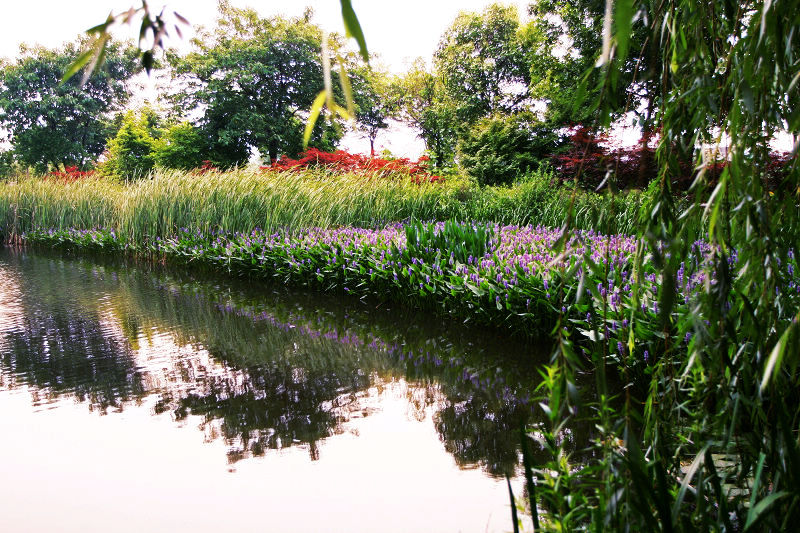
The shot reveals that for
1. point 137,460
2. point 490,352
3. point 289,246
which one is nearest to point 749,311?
point 137,460

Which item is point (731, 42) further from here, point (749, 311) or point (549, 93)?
point (549, 93)

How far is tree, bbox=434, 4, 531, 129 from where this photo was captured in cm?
2133

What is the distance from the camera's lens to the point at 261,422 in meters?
2.87

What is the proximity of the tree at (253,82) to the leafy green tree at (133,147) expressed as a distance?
2.18m

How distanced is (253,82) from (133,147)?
6.19 meters

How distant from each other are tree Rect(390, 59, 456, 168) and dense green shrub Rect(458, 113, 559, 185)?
7.01 metres

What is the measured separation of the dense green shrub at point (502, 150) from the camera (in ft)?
50.9

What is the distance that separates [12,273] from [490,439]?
8.72 meters

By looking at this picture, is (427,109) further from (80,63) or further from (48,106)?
(80,63)

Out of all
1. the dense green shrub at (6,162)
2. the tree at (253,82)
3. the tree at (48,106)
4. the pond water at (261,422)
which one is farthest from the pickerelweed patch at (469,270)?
the dense green shrub at (6,162)

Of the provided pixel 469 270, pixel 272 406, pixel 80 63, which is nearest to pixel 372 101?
Result: pixel 469 270

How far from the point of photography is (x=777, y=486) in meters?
1.29

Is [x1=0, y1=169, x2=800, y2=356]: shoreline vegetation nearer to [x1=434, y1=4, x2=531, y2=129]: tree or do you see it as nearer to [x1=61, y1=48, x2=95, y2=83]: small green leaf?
[x1=61, y1=48, x2=95, y2=83]: small green leaf

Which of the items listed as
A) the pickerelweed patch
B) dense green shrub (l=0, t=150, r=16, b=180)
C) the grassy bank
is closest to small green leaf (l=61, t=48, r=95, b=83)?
the pickerelweed patch
